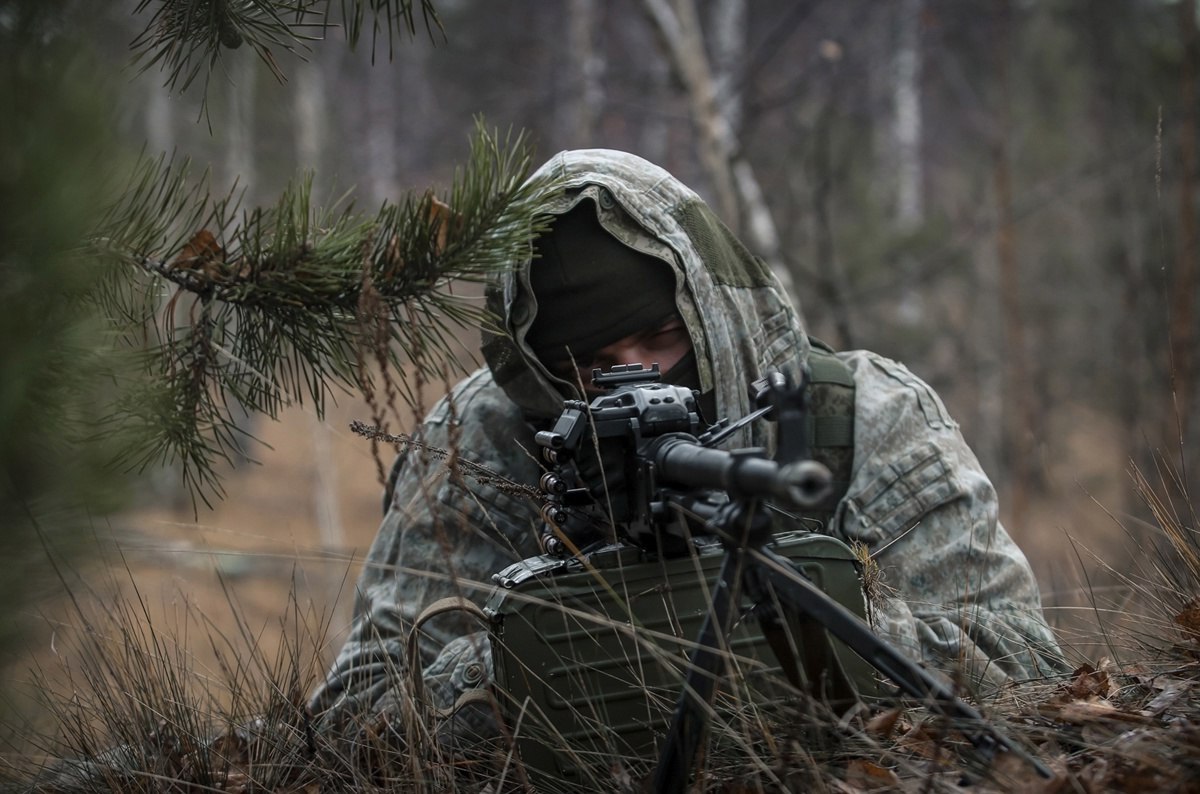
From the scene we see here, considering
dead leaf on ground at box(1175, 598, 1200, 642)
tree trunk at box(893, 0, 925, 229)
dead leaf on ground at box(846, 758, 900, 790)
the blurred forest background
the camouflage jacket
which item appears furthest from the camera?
tree trunk at box(893, 0, 925, 229)

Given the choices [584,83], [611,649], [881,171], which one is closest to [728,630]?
[611,649]

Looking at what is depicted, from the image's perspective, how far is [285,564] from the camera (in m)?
11.5

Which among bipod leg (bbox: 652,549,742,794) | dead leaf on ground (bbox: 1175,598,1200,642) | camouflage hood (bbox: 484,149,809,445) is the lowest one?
dead leaf on ground (bbox: 1175,598,1200,642)

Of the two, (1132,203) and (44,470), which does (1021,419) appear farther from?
(44,470)

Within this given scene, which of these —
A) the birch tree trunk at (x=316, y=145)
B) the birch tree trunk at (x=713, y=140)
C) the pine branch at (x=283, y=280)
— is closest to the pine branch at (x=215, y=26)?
the pine branch at (x=283, y=280)

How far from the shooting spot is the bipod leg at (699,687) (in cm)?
148

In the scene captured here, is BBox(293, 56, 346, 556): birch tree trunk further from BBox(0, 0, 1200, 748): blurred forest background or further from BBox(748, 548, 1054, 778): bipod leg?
BBox(748, 548, 1054, 778): bipod leg

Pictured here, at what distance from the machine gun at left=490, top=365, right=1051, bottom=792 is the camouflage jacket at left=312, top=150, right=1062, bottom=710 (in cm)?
57

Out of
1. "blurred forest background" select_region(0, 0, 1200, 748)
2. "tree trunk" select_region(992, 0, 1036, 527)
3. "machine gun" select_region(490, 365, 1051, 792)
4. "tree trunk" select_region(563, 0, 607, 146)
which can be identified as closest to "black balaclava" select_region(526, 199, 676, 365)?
"machine gun" select_region(490, 365, 1051, 792)

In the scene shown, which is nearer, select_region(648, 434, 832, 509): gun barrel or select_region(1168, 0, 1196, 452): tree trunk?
select_region(648, 434, 832, 509): gun barrel

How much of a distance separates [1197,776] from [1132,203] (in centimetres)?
1137

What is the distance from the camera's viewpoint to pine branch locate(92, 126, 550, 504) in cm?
184

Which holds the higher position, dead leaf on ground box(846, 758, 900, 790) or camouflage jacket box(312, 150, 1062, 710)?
camouflage jacket box(312, 150, 1062, 710)

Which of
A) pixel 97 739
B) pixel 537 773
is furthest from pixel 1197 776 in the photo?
pixel 97 739
